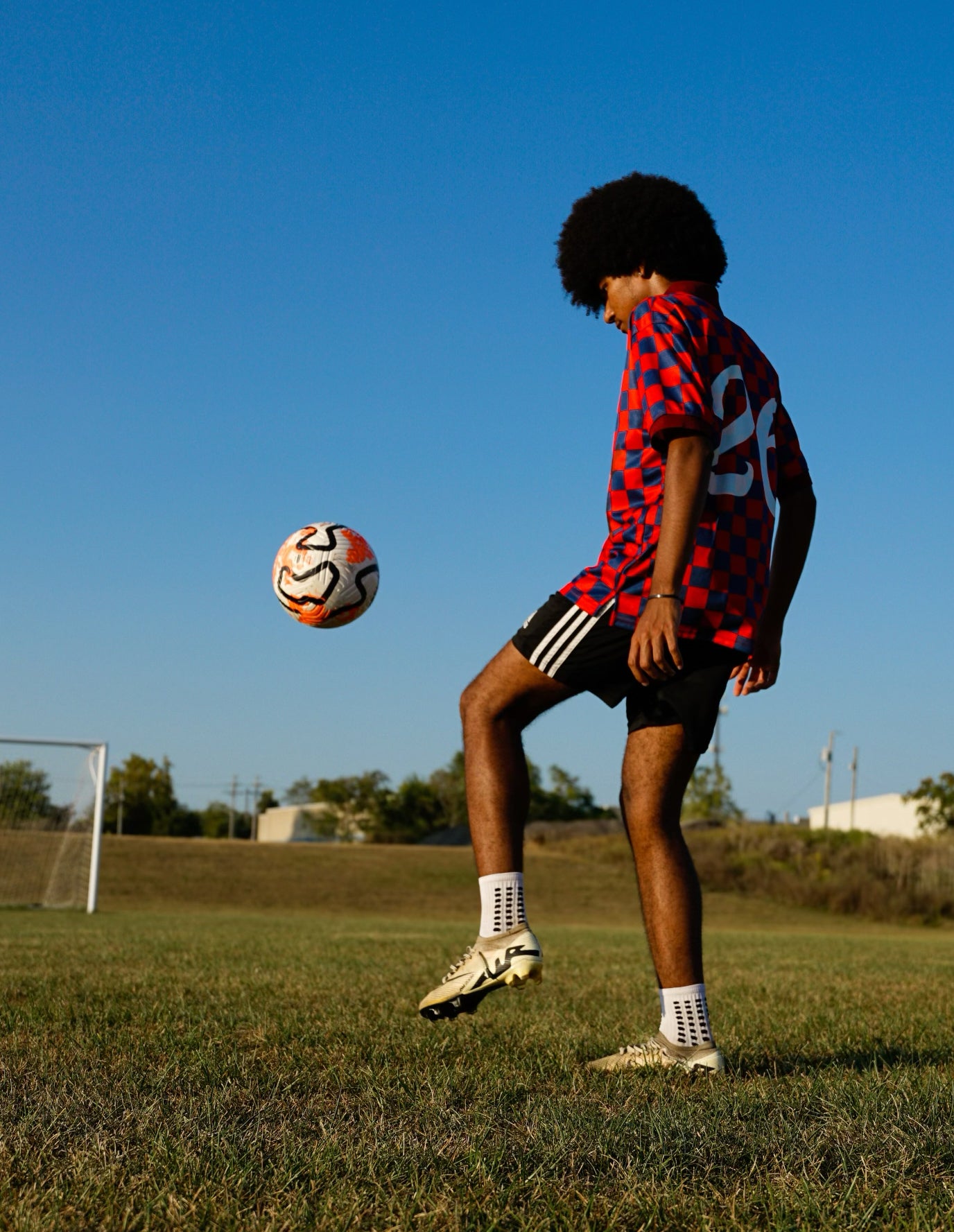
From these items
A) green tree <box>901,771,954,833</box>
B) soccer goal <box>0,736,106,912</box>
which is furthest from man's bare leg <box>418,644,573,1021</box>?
green tree <box>901,771,954,833</box>

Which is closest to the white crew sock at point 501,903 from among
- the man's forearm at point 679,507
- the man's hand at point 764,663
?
the man's forearm at point 679,507

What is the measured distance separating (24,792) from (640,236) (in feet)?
88.5

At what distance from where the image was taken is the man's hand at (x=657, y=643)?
11.9 feet

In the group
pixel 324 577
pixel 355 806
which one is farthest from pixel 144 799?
pixel 324 577

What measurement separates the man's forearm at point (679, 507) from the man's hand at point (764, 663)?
0.87 meters

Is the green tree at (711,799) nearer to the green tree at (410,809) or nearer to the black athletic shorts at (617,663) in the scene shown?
the green tree at (410,809)

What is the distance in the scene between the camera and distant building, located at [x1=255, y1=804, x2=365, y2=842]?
80562 millimetres

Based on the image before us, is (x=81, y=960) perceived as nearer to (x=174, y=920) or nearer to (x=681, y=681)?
(x=681, y=681)

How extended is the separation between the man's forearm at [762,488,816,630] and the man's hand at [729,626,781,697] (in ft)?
0.45

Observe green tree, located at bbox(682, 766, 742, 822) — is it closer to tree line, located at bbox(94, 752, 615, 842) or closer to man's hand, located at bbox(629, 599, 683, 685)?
tree line, located at bbox(94, 752, 615, 842)

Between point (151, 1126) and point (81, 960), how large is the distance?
566 centimetres

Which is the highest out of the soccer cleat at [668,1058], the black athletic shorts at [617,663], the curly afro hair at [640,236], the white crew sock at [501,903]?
the curly afro hair at [640,236]

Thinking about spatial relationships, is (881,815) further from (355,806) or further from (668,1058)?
(668,1058)

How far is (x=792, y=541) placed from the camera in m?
4.38
